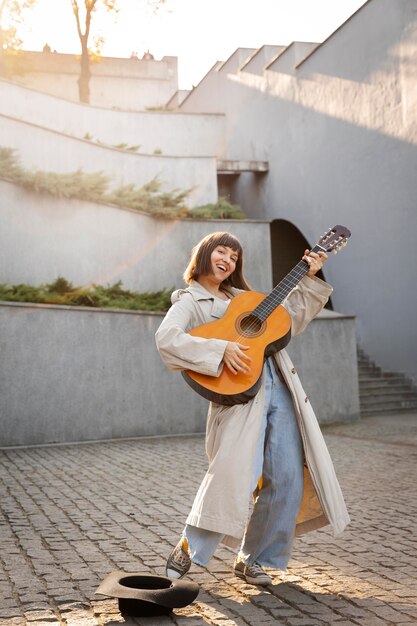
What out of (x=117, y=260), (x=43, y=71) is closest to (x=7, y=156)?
(x=117, y=260)

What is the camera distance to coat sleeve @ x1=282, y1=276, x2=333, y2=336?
4469mm

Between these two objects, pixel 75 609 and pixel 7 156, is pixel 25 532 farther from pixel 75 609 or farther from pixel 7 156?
pixel 7 156

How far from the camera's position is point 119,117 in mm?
25016

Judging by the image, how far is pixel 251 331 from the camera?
14.2ft

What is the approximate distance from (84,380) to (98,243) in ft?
16.9

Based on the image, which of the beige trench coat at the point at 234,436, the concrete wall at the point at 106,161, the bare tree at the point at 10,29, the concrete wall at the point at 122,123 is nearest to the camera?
the beige trench coat at the point at 234,436

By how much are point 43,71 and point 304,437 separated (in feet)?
101

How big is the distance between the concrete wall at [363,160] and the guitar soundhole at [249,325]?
13329mm

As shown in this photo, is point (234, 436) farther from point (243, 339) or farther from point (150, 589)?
point (150, 589)

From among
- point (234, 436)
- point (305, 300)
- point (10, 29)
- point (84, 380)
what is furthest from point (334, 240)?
point (10, 29)

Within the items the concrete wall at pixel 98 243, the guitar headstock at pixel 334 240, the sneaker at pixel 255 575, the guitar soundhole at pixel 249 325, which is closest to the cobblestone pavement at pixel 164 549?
the sneaker at pixel 255 575

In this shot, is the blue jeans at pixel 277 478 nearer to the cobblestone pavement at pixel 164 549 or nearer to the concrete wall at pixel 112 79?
the cobblestone pavement at pixel 164 549

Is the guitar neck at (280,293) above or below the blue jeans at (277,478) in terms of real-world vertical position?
above

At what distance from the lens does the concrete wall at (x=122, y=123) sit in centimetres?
2183
